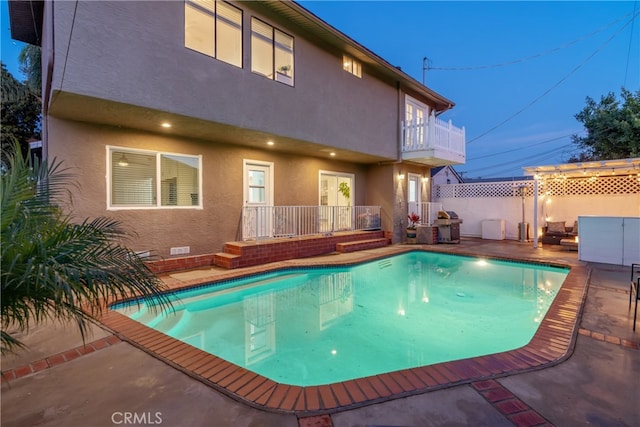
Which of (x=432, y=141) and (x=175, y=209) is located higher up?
(x=432, y=141)

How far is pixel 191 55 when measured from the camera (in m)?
6.63

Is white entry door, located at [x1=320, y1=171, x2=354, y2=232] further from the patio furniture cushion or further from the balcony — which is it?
the patio furniture cushion

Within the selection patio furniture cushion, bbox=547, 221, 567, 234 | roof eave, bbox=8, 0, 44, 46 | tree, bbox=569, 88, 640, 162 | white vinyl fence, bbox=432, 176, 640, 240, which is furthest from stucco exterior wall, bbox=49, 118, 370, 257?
tree, bbox=569, 88, 640, 162

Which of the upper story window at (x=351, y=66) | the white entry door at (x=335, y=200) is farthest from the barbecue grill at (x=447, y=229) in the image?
the upper story window at (x=351, y=66)

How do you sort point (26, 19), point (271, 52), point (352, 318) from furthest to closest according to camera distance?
point (271, 52)
point (26, 19)
point (352, 318)

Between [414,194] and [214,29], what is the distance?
36.5 feet

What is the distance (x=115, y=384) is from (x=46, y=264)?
1.70 meters

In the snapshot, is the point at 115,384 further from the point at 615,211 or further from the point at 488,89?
the point at 488,89

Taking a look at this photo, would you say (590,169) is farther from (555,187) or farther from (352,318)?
(352,318)

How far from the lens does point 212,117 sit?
693cm

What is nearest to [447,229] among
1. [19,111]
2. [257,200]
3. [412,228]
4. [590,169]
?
[412,228]

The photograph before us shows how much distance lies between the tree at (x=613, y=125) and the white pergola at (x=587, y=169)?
5102 mm

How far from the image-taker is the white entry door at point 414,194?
14.3 meters

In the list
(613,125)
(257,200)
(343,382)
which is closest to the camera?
(343,382)
